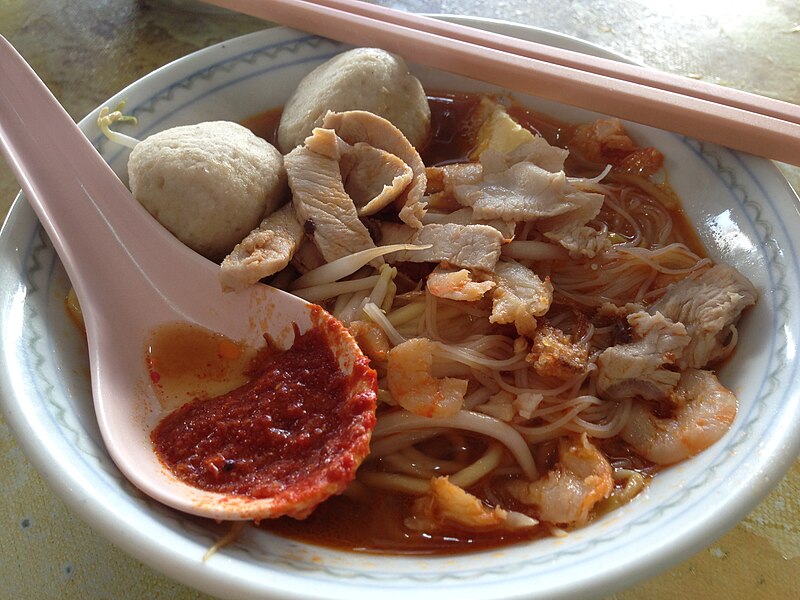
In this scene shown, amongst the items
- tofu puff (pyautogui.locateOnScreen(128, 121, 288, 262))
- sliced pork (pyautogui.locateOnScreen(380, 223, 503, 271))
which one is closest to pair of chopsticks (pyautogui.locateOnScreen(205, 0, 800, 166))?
sliced pork (pyautogui.locateOnScreen(380, 223, 503, 271))

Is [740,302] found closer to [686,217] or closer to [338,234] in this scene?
[686,217]

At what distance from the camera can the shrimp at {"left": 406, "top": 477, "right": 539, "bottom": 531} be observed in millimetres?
1402

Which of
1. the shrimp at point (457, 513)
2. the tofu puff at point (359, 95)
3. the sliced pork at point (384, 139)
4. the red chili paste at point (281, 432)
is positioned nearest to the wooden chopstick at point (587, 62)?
the tofu puff at point (359, 95)

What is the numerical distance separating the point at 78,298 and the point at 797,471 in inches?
72.3

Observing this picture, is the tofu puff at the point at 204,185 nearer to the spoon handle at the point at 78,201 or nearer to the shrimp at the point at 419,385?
the spoon handle at the point at 78,201

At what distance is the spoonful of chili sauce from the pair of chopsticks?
0.88 m

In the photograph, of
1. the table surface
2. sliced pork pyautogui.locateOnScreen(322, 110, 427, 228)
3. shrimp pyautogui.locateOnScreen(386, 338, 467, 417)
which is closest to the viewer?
shrimp pyautogui.locateOnScreen(386, 338, 467, 417)

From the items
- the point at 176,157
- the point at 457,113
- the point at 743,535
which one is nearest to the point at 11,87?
the point at 176,157

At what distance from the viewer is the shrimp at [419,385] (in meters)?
1.52

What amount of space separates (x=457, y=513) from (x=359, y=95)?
1169mm

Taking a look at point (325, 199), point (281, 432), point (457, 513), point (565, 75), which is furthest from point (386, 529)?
point (565, 75)

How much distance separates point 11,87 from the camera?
1.80 m

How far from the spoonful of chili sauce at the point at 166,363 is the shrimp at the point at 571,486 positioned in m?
0.41

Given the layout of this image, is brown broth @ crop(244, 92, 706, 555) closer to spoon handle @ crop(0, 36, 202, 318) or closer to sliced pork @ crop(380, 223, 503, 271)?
sliced pork @ crop(380, 223, 503, 271)
